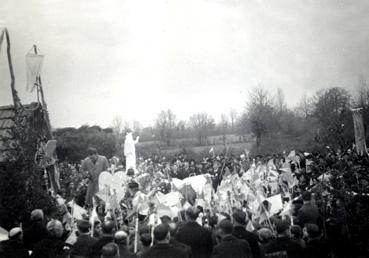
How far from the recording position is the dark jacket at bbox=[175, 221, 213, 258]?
4691 mm

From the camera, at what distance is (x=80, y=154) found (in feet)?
70.2

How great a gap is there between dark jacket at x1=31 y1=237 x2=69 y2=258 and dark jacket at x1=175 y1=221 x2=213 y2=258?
126 cm

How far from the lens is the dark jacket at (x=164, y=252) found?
3.87 m

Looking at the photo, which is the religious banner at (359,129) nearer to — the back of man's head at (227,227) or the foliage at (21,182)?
the foliage at (21,182)

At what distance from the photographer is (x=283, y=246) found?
431 cm

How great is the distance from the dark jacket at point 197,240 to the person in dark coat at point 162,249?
→ 0.78m

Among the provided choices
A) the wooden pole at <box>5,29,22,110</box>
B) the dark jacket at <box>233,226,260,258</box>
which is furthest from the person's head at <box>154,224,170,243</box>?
the wooden pole at <box>5,29,22,110</box>

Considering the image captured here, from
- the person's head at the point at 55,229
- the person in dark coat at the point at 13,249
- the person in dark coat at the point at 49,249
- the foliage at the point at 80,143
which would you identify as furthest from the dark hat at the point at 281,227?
the foliage at the point at 80,143

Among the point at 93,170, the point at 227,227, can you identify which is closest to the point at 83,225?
the point at 227,227

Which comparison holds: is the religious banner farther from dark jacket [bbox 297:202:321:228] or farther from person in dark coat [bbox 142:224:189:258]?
person in dark coat [bbox 142:224:189:258]

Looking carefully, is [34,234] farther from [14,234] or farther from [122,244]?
[122,244]

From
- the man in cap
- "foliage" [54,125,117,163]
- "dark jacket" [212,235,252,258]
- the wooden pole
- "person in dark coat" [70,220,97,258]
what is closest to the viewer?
"dark jacket" [212,235,252,258]

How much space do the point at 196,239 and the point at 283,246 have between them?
3.06ft

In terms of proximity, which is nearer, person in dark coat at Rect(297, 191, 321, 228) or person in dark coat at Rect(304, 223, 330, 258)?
person in dark coat at Rect(304, 223, 330, 258)
